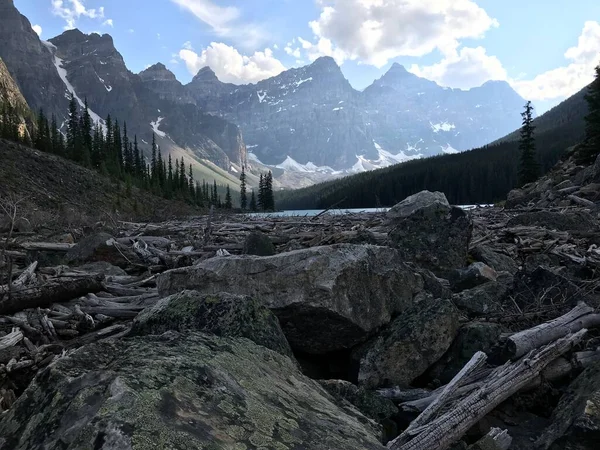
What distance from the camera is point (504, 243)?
11750 mm

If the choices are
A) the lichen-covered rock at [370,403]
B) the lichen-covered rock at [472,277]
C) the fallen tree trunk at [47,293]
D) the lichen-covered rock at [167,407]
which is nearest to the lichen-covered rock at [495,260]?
the lichen-covered rock at [472,277]

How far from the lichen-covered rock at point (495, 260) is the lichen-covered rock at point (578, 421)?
19.0 feet

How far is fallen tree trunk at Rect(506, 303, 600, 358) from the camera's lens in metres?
4.23

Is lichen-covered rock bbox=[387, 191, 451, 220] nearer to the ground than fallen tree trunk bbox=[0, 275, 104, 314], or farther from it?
farther from it

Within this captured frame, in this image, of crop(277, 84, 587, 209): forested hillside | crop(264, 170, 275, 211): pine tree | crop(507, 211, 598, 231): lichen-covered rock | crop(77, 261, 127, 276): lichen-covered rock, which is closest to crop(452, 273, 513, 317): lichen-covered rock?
crop(77, 261, 127, 276): lichen-covered rock

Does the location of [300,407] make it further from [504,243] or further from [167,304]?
[504,243]

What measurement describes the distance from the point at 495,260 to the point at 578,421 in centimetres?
677

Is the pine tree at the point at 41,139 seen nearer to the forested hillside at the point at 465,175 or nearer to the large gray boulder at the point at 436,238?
the forested hillside at the point at 465,175

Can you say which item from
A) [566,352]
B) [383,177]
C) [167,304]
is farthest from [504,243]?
[383,177]

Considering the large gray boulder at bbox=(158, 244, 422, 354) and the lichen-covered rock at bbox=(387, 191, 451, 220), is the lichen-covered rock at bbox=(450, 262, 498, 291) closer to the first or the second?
the large gray boulder at bbox=(158, 244, 422, 354)

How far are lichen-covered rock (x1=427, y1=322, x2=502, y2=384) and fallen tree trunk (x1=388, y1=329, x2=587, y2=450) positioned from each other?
679 millimetres

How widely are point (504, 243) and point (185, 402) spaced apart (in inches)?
467

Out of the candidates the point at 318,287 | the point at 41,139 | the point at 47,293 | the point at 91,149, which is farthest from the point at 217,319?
the point at 91,149

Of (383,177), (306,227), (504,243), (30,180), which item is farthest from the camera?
(383,177)
